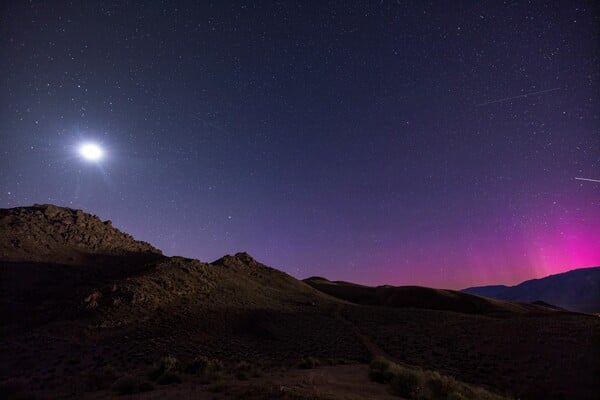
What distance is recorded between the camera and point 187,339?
32.9 meters

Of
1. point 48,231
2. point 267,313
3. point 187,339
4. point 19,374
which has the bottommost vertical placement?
point 19,374

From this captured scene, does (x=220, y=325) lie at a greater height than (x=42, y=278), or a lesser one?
lesser

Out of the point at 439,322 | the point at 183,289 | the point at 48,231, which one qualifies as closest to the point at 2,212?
the point at 48,231

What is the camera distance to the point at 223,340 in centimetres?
3375

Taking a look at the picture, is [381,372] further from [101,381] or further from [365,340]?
[365,340]

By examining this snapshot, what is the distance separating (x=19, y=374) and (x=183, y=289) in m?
25.6

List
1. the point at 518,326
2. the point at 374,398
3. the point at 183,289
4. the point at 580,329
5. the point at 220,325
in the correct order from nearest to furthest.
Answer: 1. the point at 374,398
2. the point at 580,329
3. the point at 518,326
4. the point at 220,325
5. the point at 183,289

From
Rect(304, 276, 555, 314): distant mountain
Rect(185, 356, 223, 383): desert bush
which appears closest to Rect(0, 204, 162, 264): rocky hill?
Rect(185, 356, 223, 383): desert bush

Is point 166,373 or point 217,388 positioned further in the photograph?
point 166,373

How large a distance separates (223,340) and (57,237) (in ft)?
158

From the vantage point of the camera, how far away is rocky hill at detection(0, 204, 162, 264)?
188 ft

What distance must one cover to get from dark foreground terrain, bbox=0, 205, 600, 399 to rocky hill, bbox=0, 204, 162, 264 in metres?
0.36

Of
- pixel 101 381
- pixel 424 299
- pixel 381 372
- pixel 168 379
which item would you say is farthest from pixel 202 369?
pixel 424 299

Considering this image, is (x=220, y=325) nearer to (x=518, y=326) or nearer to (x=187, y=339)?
(x=187, y=339)
